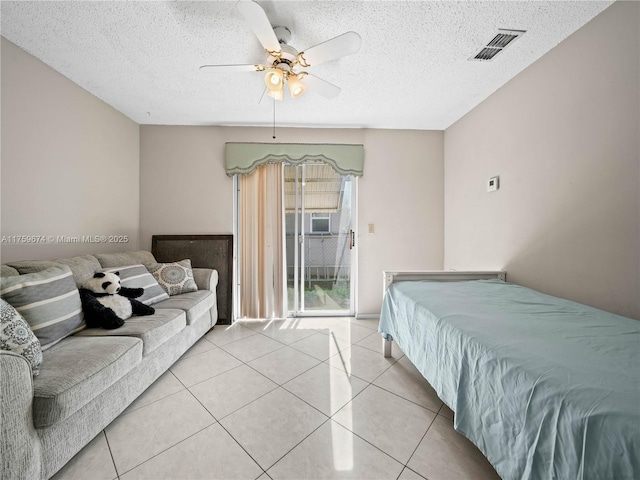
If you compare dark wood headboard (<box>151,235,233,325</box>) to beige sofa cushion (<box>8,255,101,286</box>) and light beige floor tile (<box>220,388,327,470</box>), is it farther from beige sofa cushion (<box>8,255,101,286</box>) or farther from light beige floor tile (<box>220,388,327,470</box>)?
light beige floor tile (<box>220,388,327,470</box>)

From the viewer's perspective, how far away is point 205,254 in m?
2.94

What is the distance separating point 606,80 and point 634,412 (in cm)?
189

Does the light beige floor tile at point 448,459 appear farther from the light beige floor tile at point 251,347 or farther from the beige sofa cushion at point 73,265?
the beige sofa cushion at point 73,265

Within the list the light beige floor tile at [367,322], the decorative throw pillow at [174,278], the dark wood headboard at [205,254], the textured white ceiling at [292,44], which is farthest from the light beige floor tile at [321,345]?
the textured white ceiling at [292,44]

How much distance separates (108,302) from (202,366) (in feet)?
2.81

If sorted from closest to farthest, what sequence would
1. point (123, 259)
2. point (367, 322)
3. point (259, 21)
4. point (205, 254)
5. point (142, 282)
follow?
point (259, 21) < point (142, 282) < point (123, 259) < point (205, 254) < point (367, 322)

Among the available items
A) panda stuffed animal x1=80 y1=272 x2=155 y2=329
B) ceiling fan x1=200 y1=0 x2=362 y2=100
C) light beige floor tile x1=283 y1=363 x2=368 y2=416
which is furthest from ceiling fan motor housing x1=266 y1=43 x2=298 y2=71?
light beige floor tile x1=283 y1=363 x2=368 y2=416

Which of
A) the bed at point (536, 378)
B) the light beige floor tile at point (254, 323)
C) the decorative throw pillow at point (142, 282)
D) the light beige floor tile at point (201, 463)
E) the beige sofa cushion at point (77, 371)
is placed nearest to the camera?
the bed at point (536, 378)

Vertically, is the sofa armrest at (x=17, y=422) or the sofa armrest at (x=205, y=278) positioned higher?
the sofa armrest at (x=205, y=278)

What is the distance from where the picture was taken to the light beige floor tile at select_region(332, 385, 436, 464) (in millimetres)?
1259

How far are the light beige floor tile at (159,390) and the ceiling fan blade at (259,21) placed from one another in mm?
2354

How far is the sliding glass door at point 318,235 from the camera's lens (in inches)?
125

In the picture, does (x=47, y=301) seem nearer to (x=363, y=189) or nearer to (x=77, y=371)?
(x=77, y=371)

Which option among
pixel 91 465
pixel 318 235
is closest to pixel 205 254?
pixel 318 235
